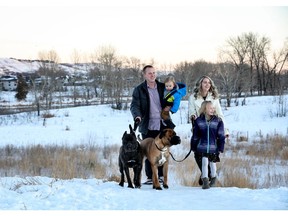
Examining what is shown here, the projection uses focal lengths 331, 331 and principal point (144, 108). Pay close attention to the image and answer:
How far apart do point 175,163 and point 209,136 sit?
13.6 feet

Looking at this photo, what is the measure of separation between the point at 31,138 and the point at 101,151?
17.1ft

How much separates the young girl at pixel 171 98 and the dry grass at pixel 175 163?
153 cm

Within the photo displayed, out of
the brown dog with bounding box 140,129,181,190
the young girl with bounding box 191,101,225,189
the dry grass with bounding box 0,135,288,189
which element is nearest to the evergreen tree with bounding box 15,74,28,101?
the dry grass with bounding box 0,135,288,189

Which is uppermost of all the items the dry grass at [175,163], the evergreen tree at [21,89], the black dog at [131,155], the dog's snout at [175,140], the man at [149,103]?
the evergreen tree at [21,89]

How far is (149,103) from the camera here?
225 inches

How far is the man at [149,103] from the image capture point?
5656mm

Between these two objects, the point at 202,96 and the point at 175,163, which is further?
the point at 175,163

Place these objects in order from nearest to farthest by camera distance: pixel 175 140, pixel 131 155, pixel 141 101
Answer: pixel 175 140, pixel 131 155, pixel 141 101

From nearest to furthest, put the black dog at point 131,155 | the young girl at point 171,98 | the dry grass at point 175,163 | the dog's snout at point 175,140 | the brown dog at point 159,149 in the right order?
the dog's snout at point 175,140 < the brown dog at point 159,149 < the black dog at point 131,155 < the young girl at point 171,98 < the dry grass at point 175,163

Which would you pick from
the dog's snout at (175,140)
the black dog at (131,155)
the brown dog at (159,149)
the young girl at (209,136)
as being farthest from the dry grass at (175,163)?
the dog's snout at (175,140)

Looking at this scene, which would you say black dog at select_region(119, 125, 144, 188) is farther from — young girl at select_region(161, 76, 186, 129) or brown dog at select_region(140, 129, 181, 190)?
young girl at select_region(161, 76, 186, 129)

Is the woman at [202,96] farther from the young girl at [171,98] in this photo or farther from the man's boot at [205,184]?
the man's boot at [205,184]

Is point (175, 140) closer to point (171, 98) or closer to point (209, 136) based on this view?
point (209, 136)

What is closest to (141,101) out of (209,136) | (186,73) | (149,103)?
(149,103)
